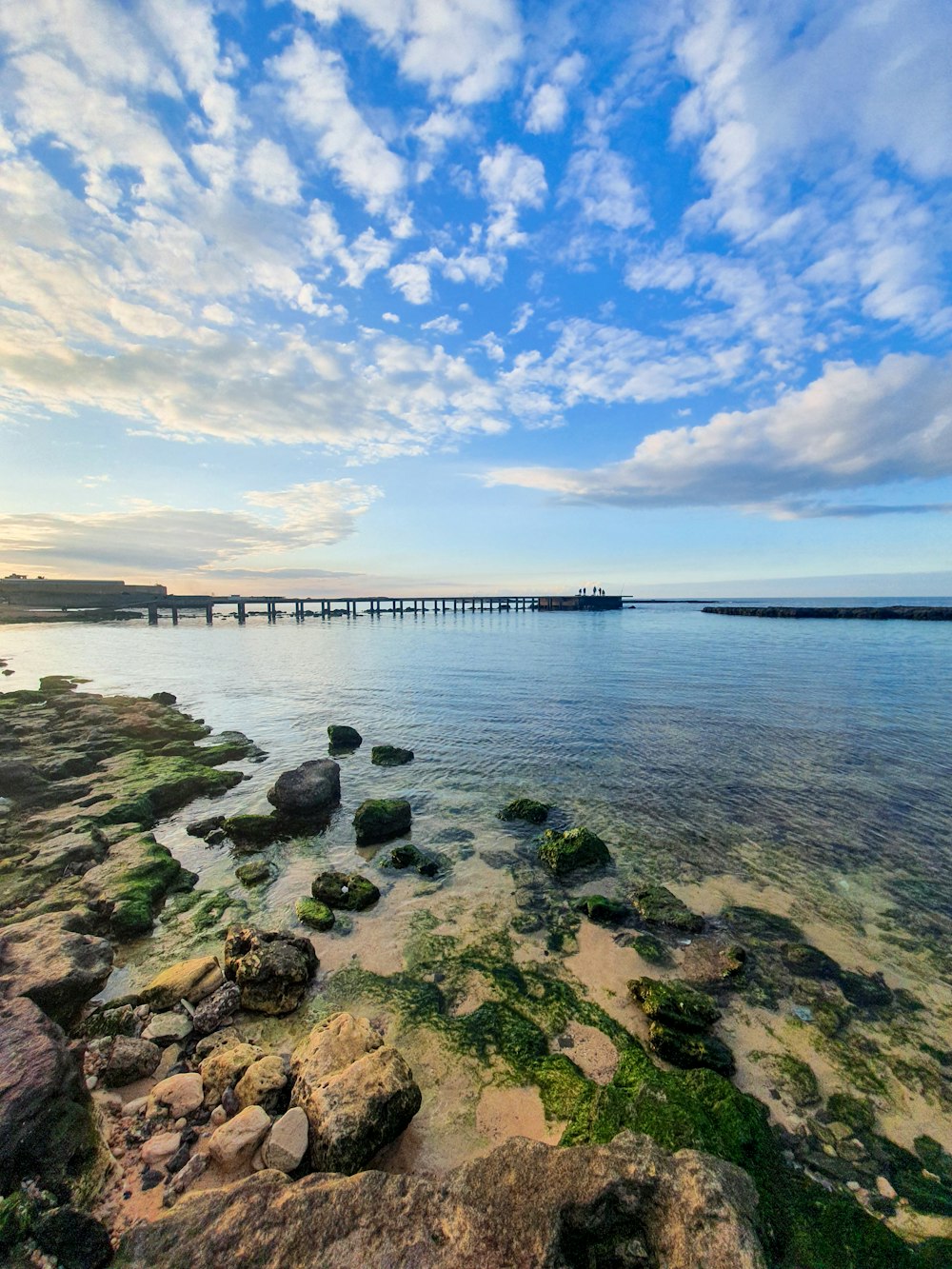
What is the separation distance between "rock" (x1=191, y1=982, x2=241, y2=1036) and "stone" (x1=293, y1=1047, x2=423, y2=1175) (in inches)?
69.6

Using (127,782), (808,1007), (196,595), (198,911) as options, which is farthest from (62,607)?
(808,1007)

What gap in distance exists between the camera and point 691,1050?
5.60 m

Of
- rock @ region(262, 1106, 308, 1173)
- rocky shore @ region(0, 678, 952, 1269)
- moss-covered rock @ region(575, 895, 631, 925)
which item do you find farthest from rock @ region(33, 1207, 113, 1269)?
moss-covered rock @ region(575, 895, 631, 925)

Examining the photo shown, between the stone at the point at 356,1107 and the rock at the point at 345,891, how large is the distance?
3888mm

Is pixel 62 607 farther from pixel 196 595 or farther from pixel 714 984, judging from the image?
pixel 714 984

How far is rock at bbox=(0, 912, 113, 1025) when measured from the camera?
566cm

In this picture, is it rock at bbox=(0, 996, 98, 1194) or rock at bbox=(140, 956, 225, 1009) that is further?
rock at bbox=(140, 956, 225, 1009)

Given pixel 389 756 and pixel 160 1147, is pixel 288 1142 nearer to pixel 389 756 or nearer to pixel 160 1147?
pixel 160 1147

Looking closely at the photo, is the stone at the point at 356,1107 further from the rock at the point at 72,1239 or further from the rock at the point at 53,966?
the rock at the point at 53,966

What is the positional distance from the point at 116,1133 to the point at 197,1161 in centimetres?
87

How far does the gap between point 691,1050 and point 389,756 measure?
12.5 meters

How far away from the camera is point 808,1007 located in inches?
255

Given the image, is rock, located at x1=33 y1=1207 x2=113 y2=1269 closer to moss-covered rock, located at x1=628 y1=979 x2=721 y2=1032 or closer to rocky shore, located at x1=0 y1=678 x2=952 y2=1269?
rocky shore, located at x1=0 y1=678 x2=952 y2=1269

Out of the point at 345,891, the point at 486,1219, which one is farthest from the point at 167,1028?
the point at 486,1219
